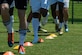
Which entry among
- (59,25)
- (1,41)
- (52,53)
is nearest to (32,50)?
(52,53)

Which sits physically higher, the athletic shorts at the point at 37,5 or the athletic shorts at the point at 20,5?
the athletic shorts at the point at 20,5

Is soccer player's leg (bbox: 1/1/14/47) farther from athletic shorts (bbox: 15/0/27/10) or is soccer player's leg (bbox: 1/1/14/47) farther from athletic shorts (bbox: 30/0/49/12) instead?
athletic shorts (bbox: 30/0/49/12)

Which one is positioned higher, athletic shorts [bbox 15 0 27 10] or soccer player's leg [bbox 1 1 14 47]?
athletic shorts [bbox 15 0 27 10]

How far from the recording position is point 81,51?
25.9 ft

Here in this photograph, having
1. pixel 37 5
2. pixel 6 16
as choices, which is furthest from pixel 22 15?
pixel 37 5

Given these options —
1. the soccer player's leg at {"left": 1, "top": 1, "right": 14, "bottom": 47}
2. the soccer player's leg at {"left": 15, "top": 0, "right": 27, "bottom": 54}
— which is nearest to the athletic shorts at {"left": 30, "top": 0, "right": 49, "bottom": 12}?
the soccer player's leg at {"left": 1, "top": 1, "right": 14, "bottom": 47}

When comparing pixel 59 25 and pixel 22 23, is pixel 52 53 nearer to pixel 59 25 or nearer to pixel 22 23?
pixel 22 23

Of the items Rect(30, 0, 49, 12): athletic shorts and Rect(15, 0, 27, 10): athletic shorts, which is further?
Rect(30, 0, 49, 12): athletic shorts

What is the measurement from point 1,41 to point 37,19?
46.5 inches

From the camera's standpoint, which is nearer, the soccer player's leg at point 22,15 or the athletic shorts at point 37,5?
the soccer player's leg at point 22,15

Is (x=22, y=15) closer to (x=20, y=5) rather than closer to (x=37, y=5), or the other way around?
(x=20, y=5)

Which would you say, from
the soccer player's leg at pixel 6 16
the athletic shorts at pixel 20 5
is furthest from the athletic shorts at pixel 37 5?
the athletic shorts at pixel 20 5

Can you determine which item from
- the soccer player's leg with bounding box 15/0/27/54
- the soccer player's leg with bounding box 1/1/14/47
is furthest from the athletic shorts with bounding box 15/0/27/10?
the soccer player's leg with bounding box 1/1/14/47

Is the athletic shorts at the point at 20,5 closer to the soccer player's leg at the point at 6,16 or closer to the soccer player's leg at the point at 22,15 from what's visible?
the soccer player's leg at the point at 22,15
